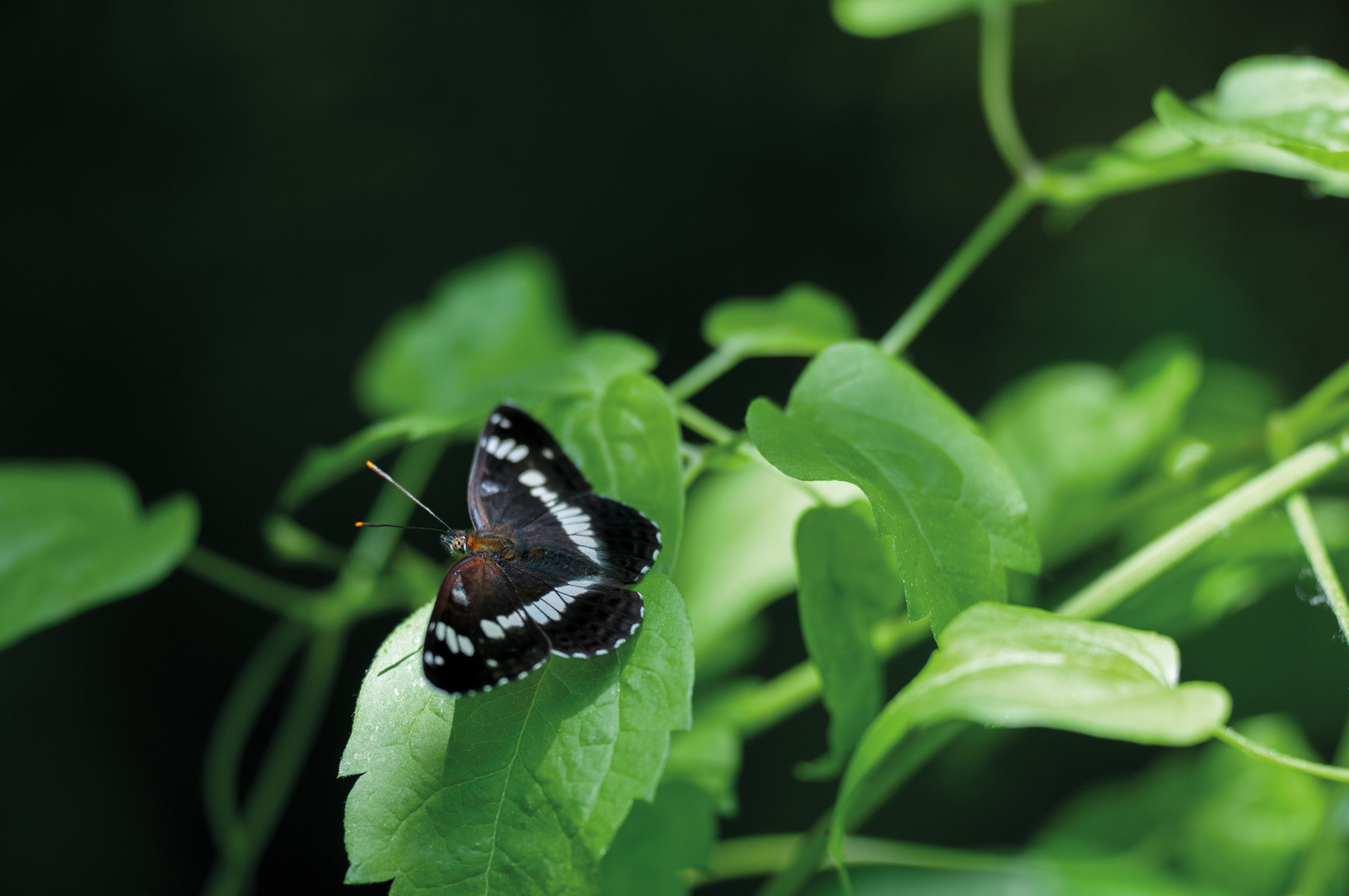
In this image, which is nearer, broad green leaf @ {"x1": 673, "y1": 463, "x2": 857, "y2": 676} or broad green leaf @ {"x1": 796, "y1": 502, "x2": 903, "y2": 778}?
broad green leaf @ {"x1": 796, "y1": 502, "x2": 903, "y2": 778}

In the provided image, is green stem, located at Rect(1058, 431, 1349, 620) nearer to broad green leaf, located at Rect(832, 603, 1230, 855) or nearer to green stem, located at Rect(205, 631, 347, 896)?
broad green leaf, located at Rect(832, 603, 1230, 855)

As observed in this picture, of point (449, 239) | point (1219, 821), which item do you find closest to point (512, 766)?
point (1219, 821)

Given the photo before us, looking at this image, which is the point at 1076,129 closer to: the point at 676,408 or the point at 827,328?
the point at 827,328

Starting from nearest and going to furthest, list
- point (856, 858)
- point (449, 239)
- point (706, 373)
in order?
point (706, 373), point (856, 858), point (449, 239)

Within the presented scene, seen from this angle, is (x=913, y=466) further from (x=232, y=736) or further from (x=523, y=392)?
(x=232, y=736)

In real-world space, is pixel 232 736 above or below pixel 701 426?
below

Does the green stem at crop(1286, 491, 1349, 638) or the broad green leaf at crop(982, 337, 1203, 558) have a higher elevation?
the green stem at crop(1286, 491, 1349, 638)

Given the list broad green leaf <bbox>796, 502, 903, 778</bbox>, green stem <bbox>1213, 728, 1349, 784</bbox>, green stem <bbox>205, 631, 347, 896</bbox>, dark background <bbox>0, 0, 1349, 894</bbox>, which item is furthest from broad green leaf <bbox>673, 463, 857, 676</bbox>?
dark background <bbox>0, 0, 1349, 894</bbox>
